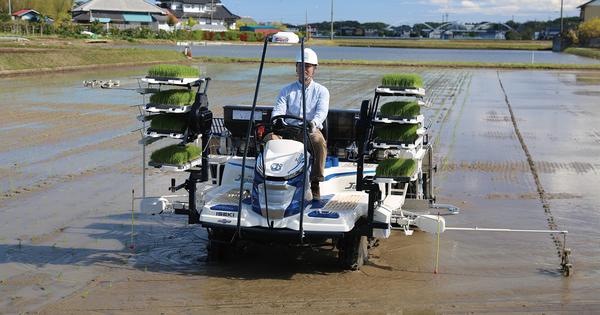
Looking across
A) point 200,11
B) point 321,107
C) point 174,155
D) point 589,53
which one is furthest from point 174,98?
point 200,11

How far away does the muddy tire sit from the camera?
840 centimetres

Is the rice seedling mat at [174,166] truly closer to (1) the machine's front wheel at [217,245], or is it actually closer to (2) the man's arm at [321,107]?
(1) the machine's front wheel at [217,245]

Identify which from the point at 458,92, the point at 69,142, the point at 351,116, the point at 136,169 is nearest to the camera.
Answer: the point at 351,116

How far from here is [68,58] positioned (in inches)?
1702

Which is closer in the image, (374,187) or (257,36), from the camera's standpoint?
(374,187)

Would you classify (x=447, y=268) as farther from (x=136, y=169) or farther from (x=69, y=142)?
(x=69, y=142)

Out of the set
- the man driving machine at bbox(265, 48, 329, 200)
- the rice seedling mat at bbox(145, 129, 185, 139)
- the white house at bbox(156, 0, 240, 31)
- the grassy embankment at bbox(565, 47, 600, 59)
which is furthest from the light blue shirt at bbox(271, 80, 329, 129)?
the white house at bbox(156, 0, 240, 31)

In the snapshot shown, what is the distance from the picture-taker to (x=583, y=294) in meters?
7.89

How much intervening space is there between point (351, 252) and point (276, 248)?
49.4 inches

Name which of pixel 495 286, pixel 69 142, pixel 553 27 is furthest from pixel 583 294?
pixel 553 27

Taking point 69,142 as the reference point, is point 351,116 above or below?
above

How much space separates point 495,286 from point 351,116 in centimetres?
288

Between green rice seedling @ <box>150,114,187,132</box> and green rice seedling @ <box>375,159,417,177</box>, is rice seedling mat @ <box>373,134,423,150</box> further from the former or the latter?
green rice seedling @ <box>150,114,187,132</box>

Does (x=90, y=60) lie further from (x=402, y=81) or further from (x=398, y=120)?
(x=398, y=120)
